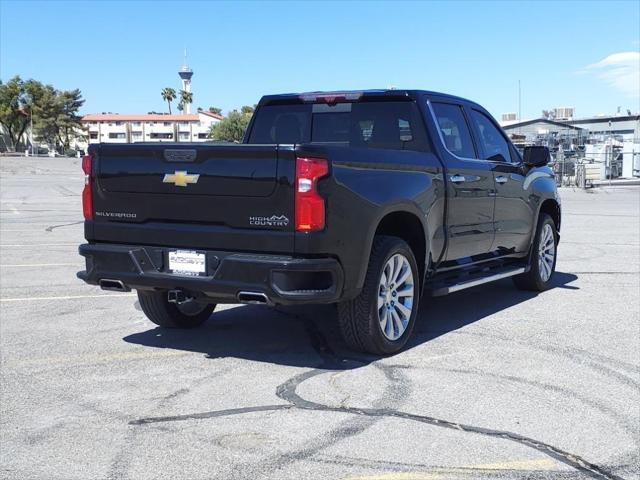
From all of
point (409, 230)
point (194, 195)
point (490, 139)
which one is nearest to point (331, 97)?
point (409, 230)

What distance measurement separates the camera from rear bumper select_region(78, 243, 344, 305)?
4758 mm

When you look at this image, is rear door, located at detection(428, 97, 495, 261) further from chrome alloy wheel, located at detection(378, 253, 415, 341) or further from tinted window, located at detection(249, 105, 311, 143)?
tinted window, located at detection(249, 105, 311, 143)

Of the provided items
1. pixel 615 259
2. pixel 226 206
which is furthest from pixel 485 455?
pixel 615 259

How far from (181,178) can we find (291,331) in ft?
6.14

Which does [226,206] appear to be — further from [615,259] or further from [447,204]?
[615,259]

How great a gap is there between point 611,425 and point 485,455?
3.00ft

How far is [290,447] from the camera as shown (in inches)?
150

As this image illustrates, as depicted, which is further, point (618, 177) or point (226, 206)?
point (618, 177)

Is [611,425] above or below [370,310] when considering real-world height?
below

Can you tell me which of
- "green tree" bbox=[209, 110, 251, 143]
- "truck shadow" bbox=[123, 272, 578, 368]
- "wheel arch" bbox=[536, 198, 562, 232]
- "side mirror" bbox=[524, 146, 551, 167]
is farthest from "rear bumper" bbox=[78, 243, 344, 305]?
"green tree" bbox=[209, 110, 251, 143]

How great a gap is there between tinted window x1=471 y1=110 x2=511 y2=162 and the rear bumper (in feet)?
9.83

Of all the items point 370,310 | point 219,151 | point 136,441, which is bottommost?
point 136,441

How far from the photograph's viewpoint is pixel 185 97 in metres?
142

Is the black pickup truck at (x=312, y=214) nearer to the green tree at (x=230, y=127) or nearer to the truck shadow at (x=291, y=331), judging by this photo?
the truck shadow at (x=291, y=331)
